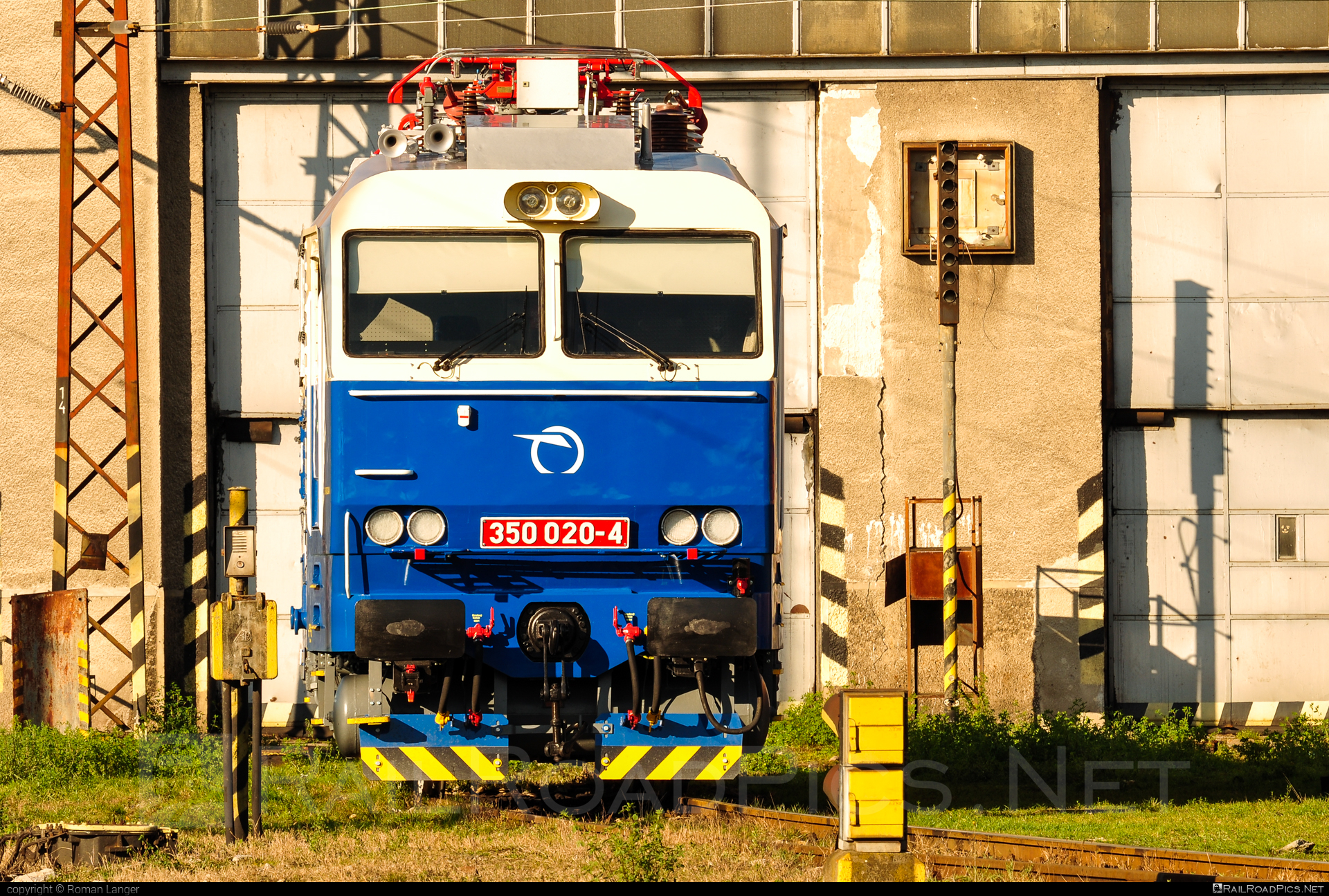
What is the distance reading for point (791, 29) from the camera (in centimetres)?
1400

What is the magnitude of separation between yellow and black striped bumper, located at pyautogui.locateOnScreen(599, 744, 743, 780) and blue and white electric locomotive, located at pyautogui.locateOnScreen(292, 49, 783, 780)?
0.05 ft

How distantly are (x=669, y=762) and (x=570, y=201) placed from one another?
3181mm

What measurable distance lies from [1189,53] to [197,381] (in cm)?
1043

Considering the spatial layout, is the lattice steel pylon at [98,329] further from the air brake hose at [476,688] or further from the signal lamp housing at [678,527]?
the signal lamp housing at [678,527]

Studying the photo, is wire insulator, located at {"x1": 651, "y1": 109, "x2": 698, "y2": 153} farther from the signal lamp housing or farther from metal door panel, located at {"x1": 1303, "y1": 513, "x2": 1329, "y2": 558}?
metal door panel, located at {"x1": 1303, "y1": 513, "x2": 1329, "y2": 558}

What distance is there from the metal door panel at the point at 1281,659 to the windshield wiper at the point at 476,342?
9485 mm

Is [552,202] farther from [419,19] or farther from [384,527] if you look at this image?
[419,19]

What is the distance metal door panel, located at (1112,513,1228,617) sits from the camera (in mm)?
14203

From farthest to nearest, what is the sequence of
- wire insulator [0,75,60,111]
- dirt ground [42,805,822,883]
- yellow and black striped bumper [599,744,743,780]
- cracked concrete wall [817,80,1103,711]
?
1. cracked concrete wall [817,80,1103,711]
2. wire insulator [0,75,60,111]
3. yellow and black striped bumper [599,744,743,780]
4. dirt ground [42,805,822,883]

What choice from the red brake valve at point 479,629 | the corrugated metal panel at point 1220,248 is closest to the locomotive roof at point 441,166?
the red brake valve at point 479,629

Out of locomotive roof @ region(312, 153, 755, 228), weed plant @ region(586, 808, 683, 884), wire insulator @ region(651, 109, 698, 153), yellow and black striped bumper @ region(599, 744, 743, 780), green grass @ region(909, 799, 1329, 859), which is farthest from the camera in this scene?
wire insulator @ region(651, 109, 698, 153)

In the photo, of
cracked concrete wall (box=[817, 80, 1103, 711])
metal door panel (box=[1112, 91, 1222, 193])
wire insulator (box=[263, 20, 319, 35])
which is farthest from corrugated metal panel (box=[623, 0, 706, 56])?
metal door panel (box=[1112, 91, 1222, 193])
